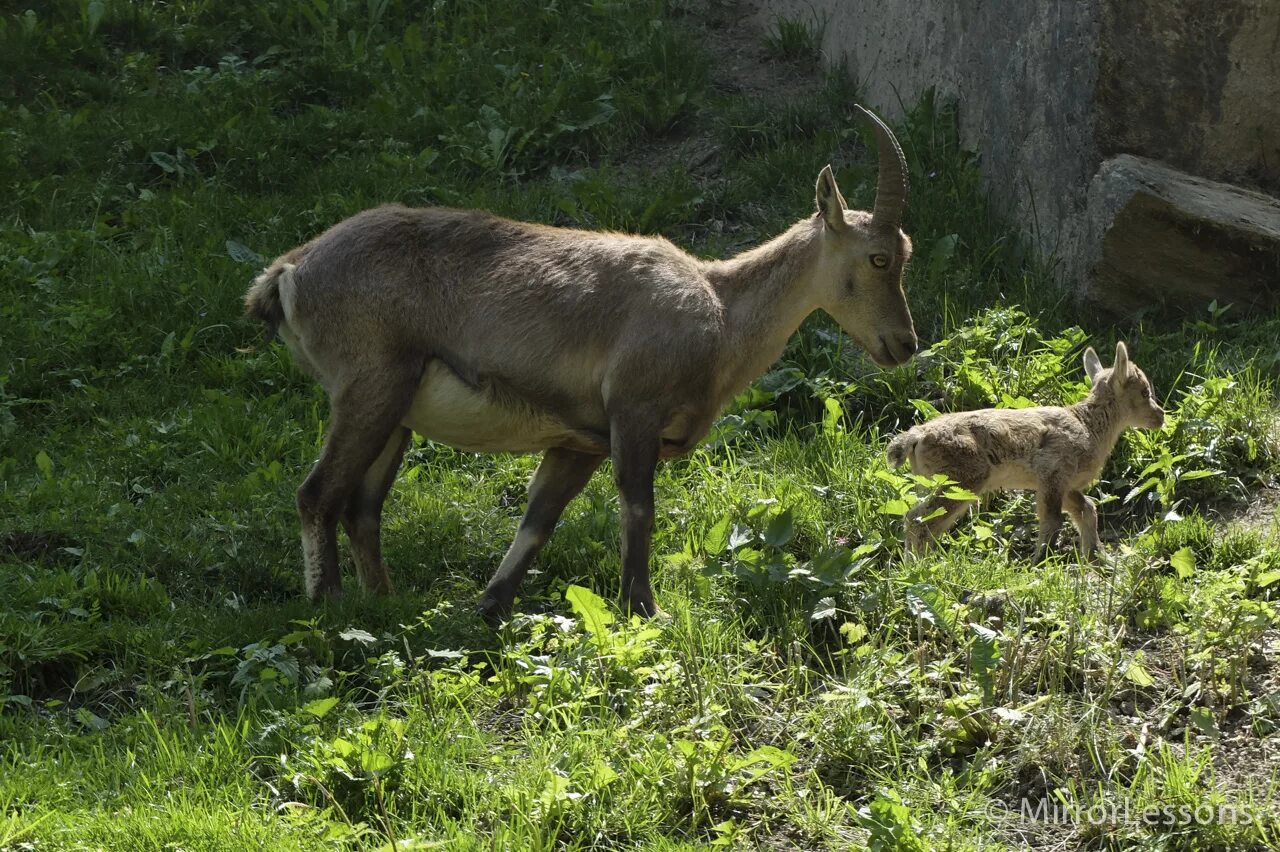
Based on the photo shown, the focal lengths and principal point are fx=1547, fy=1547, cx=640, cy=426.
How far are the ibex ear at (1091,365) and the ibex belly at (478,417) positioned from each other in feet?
8.29

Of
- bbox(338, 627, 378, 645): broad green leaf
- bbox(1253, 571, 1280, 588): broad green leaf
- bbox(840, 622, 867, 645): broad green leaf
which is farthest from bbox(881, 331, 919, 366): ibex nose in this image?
bbox(338, 627, 378, 645): broad green leaf

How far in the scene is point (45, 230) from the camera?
10281 millimetres

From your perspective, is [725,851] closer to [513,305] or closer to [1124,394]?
[513,305]

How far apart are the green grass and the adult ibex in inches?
17.4

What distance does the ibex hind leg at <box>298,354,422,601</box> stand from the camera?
6867 mm

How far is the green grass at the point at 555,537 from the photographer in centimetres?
524

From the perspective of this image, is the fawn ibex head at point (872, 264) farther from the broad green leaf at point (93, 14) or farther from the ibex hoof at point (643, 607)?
the broad green leaf at point (93, 14)

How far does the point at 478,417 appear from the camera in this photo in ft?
22.9

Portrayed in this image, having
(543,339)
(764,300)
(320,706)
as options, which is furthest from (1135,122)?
(320,706)

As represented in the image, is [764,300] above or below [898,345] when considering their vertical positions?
Answer: above

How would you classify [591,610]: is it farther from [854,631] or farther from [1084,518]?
[1084,518]

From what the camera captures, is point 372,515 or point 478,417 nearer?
point 478,417

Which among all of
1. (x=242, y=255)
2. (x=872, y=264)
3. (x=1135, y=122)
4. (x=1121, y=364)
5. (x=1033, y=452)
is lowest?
(x=242, y=255)

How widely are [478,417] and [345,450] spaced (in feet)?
1.99
